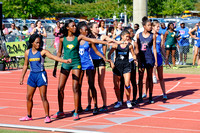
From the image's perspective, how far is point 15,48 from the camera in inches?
836

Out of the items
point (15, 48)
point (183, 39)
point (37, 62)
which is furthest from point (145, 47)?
point (15, 48)

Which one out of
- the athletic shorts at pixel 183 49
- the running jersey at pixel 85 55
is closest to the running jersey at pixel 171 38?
the athletic shorts at pixel 183 49

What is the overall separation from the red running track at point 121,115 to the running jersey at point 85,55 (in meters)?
1.16

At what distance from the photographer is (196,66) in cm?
2038

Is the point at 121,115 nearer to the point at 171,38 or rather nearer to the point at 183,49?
the point at 171,38

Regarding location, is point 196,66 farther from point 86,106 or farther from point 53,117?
point 53,117

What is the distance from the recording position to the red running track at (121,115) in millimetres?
8516

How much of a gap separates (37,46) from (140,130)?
275 cm

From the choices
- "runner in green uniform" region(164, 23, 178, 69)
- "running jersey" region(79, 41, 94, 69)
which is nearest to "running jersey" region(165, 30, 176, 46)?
"runner in green uniform" region(164, 23, 178, 69)

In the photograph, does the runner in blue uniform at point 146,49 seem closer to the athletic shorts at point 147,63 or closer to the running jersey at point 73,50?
the athletic shorts at point 147,63

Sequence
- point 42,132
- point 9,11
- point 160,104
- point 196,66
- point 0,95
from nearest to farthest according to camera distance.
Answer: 1. point 42,132
2. point 160,104
3. point 0,95
4. point 196,66
5. point 9,11

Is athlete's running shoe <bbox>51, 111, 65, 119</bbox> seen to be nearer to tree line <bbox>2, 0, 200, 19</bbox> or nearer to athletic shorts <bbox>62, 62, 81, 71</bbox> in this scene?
athletic shorts <bbox>62, 62, 81, 71</bbox>

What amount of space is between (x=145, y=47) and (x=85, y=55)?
2.08 m

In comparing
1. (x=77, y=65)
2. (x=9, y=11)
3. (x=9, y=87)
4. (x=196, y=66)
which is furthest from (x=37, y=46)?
(x=9, y=11)
